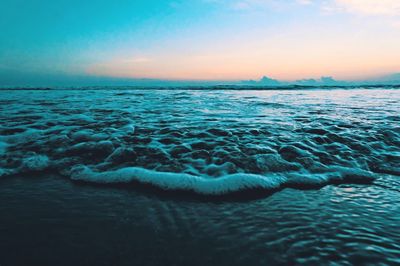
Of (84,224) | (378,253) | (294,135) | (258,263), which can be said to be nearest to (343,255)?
(378,253)

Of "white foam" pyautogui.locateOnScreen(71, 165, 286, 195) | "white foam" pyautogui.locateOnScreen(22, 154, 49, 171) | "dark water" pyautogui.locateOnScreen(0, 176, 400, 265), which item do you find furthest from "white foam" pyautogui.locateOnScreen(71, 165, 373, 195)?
→ "white foam" pyautogui.locateOnScreen(22, 154, 49, 171)

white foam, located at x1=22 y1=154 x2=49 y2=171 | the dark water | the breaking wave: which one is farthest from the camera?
→ white foam, located at x1=22 y1=154 x2=49 y2=171

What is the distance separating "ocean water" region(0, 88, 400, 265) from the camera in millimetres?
1854

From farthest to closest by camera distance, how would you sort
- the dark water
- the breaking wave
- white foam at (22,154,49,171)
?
white foam at (22,154,49,171), the breaking wave, the dark water

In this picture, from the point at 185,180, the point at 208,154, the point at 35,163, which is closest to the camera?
the point at 185,180

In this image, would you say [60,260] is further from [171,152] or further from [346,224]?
[171,152]

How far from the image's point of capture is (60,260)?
5.70 ft

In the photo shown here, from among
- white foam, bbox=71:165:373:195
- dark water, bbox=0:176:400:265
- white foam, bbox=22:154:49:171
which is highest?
white foam, bbox=22:154:49:171

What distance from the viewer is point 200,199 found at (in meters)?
2.76

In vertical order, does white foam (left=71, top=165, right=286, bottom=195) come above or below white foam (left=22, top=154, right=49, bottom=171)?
below

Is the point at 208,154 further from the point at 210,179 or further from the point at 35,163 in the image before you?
the point at 35,163

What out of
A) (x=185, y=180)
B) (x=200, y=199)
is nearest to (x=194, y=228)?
(x=200, y=199)

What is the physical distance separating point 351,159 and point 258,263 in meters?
3.13

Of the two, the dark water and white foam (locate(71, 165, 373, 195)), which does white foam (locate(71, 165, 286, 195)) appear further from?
the dark water
